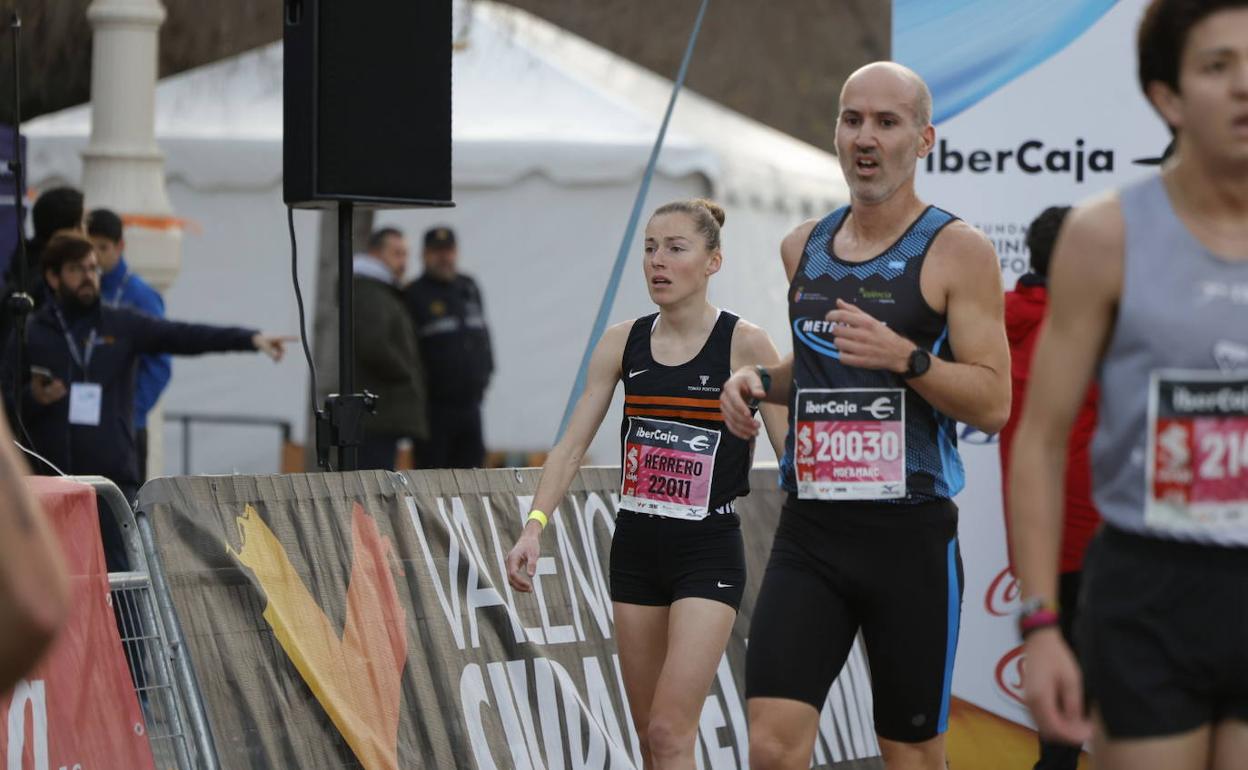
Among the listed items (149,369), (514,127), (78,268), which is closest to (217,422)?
(514,127)

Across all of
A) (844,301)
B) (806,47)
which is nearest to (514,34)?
(806,47)

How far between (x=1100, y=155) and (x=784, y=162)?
8.89m

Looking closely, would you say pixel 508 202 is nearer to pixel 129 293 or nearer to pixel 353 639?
pixel 129 293

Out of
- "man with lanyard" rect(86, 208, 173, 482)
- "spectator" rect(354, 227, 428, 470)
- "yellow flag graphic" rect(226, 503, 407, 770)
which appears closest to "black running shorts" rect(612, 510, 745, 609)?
"yellow flag graphic" rect(226, 503, 407, 770)

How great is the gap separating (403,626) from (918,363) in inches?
90.4

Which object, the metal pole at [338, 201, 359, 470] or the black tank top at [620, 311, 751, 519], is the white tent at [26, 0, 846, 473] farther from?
the black tank top at [620, 311, 751, 519]

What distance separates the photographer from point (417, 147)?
270 inches

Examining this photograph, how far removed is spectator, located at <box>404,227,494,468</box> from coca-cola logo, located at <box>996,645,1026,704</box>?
18.4 feet

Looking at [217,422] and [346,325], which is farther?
[217,422]

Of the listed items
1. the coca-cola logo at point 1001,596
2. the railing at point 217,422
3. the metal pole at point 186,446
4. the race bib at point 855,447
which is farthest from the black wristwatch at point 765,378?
the metal pole at point 186,446

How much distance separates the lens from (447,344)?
1256 cm

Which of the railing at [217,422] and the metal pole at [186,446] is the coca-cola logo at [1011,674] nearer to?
the railing at [217,422]

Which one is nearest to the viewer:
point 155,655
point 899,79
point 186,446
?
point 899,79

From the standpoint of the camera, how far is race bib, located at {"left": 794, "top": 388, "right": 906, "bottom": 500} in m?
4.79
